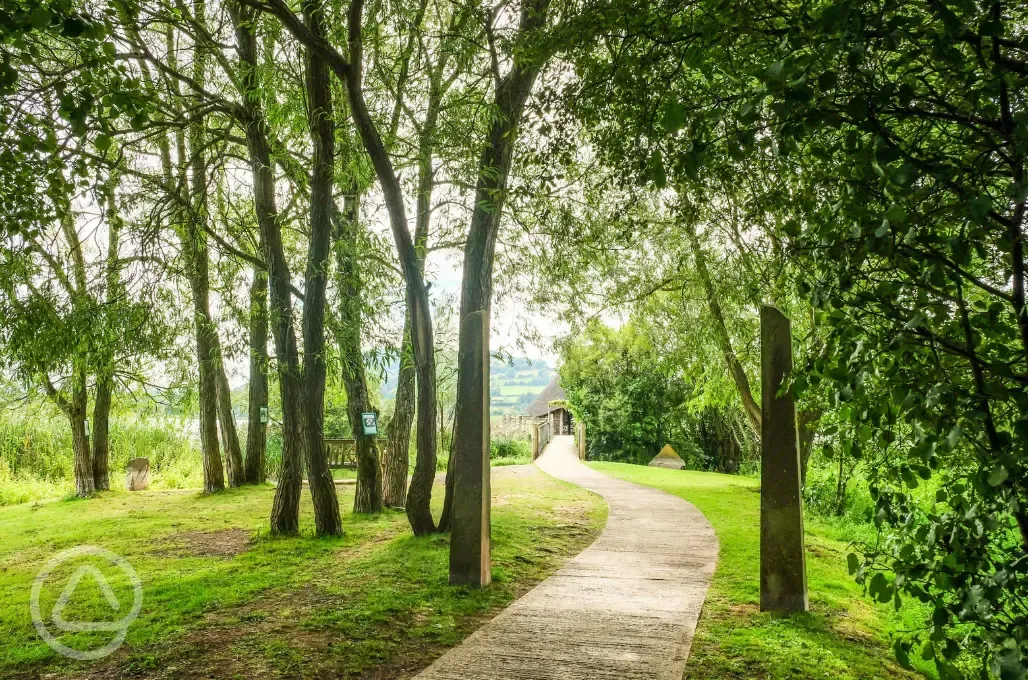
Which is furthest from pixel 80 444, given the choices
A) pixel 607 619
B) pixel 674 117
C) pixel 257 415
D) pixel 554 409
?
pixel 554 409

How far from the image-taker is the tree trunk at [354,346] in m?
9.44

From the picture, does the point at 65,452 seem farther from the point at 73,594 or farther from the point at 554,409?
the point at 554,409

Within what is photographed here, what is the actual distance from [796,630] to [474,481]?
3081 millimetres

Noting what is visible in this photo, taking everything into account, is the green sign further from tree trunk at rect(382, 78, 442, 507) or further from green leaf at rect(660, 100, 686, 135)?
green leaf at rect(660, 100, 686, 135)

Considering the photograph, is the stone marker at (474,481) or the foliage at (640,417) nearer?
the stone marker at (474,481)

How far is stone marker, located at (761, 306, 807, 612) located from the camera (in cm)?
559

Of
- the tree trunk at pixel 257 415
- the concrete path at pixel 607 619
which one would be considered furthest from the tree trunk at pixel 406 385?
the tree trunk at pixel 257 415

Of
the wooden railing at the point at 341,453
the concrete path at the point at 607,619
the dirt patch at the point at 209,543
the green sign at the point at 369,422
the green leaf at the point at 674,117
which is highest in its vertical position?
the green leaf at the point at 674,117

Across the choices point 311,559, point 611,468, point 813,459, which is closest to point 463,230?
point 311,559

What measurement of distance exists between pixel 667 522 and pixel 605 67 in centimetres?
797

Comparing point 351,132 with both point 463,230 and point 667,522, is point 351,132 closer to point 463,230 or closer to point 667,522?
point 463,230

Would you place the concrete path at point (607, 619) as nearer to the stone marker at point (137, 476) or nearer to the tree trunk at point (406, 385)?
the tree trunk at point (406, 385)

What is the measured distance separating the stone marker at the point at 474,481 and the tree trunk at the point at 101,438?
10662 mm

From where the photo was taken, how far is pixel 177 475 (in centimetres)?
1841
